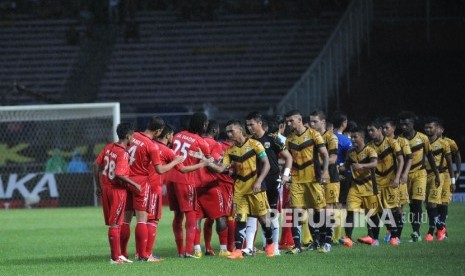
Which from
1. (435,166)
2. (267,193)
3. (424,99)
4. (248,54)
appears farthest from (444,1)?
(267,193)

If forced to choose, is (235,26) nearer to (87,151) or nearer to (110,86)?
(110,86)

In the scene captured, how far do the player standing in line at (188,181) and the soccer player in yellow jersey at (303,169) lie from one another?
1380 mm

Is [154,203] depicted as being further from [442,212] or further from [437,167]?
[437,167]

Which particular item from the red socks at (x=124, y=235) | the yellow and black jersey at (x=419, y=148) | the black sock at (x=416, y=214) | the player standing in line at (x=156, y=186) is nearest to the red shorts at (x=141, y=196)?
the player standing in line at (x=156, y=186)

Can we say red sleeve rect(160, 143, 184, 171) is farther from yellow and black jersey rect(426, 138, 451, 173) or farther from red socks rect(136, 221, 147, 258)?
yellow and black jersey rect(426, 138, 451, 173)

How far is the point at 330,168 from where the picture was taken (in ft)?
58.2

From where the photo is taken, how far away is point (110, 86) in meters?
39.2

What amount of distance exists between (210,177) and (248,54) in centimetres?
2288

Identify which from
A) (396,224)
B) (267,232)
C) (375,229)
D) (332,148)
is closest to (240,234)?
(267,232)

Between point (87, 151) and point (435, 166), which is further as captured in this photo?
point (87, 151)

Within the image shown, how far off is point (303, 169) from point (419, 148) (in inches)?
121

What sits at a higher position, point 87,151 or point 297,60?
point 297,60

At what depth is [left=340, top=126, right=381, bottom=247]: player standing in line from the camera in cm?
1847

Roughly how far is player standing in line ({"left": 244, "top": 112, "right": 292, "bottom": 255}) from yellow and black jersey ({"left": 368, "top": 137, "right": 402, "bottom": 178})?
2325 mm
